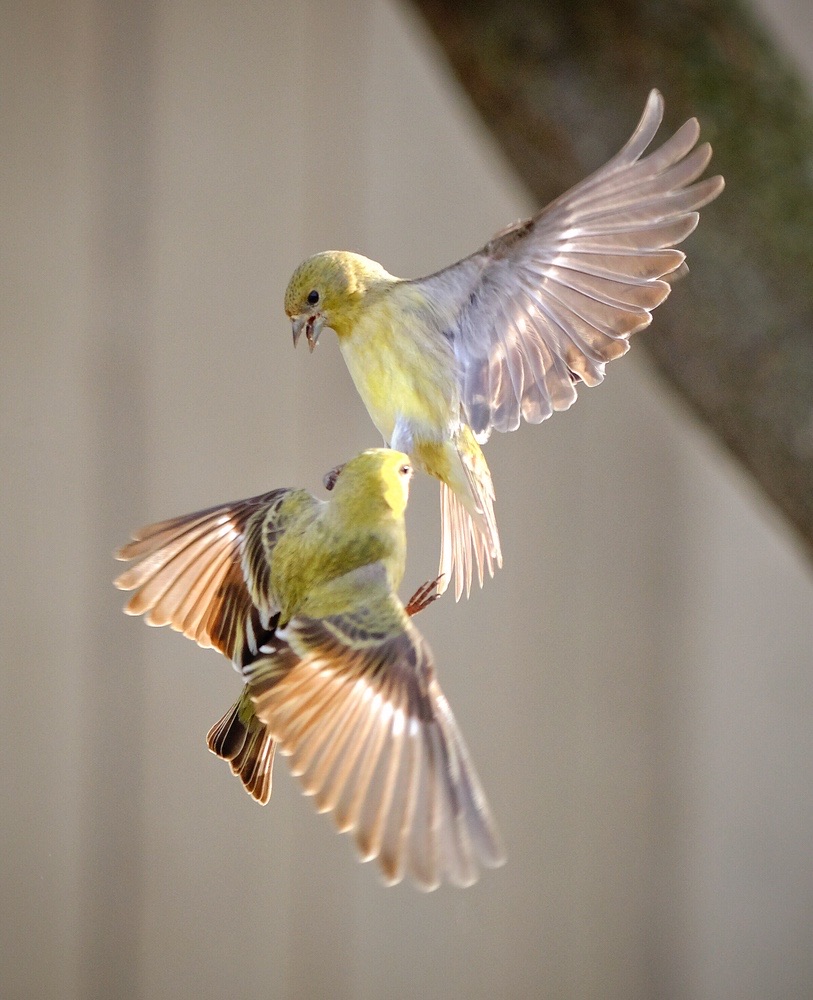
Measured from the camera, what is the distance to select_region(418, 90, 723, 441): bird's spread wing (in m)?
1.43

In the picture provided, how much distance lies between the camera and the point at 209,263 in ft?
10.2

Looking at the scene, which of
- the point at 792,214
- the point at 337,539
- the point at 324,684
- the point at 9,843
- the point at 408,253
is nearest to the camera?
the point at 324,684

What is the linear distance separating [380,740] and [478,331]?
628 millimetres

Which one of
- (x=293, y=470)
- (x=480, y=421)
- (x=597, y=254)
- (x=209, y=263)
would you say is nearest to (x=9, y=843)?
(x=293, y=470)

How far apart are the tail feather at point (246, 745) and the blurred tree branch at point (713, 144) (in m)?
1.12

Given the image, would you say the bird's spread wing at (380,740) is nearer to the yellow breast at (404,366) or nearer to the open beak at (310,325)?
the yellow breast at (404,366)

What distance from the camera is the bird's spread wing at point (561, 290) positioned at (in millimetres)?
1429

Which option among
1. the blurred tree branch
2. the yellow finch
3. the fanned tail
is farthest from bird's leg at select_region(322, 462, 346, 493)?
the blurred tree branch

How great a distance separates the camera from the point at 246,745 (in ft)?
4.55

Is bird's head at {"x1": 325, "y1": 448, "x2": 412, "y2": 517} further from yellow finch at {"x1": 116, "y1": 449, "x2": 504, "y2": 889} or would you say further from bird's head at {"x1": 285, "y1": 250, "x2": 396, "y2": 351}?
bird's head at {"x1": 285, "y1": 250, "x2": 396, "y2": 351}

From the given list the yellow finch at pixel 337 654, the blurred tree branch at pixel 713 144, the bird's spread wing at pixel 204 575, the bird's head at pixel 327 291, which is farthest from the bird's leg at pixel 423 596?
the blurred tree branch at pixel 713 144

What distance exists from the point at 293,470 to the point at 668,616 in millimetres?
1104

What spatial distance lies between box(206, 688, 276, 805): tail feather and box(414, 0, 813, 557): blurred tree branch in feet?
3.66

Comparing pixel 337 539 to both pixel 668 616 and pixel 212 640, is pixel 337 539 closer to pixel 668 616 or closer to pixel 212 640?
pixel 212 640
